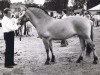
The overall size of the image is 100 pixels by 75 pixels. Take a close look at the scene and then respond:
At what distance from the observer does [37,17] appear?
480 inches

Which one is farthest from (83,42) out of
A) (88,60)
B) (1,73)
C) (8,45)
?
(1,73)

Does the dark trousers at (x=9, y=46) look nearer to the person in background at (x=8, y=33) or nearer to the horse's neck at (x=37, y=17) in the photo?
the person in background at (x=8, y=33)

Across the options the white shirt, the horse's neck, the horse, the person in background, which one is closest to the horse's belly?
the horse

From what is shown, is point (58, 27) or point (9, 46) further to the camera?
point (58, 27)

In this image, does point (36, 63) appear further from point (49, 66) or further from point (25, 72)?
point (25, 72)

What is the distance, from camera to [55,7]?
12075 centimetres

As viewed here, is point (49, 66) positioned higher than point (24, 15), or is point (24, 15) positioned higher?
point (24, 15)

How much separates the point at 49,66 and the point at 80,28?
1928 millimetres

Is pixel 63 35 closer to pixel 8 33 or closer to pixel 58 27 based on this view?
pixel 58 27

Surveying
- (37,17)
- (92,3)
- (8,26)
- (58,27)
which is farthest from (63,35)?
(92,3)

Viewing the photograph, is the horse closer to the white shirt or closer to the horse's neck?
the horse's neck

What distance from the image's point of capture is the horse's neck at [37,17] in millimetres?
12122

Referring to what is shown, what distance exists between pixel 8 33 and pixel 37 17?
1.67 meters

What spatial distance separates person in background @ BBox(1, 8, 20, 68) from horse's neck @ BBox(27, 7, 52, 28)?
1.13 meters
